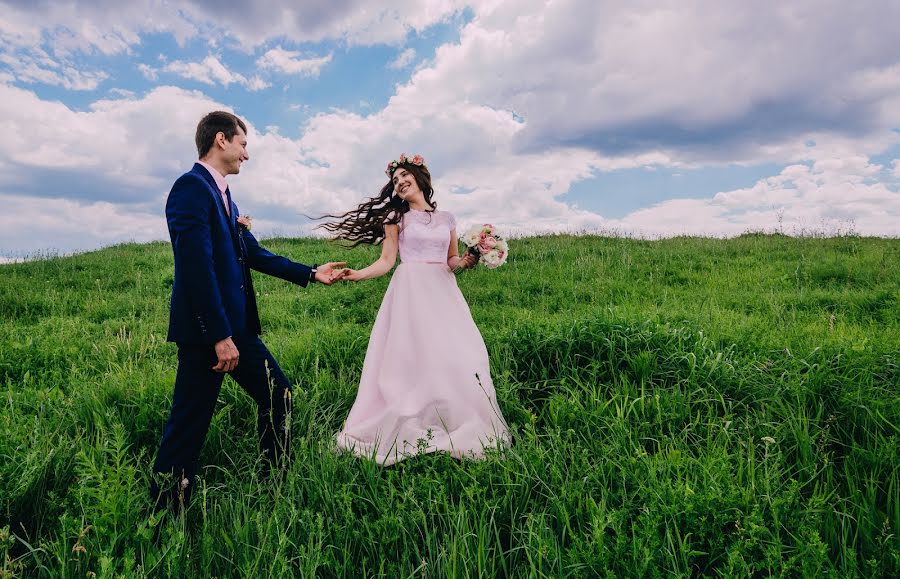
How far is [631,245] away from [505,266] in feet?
13.1

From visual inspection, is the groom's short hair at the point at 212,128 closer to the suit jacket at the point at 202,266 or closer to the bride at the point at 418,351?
the suit jacket at the point at 202,266

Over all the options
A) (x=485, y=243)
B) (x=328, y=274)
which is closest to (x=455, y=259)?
(x=485, y=243)

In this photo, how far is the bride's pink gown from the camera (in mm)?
4383

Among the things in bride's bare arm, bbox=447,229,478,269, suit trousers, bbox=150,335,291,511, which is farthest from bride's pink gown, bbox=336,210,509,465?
suit trousers, bbox=150,335,291,511

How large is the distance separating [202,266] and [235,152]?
1.04m

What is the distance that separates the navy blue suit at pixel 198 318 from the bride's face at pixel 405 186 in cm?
205

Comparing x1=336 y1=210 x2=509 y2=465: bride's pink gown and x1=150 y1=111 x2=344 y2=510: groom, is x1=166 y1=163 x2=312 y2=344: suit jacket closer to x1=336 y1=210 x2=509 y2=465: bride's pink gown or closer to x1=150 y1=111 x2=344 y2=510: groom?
x1=150 y1=111 x2=344 y2=510: groom

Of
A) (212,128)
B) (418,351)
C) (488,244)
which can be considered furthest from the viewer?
(488,244)

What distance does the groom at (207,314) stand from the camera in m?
3.61

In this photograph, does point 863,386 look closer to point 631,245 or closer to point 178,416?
point 178,416

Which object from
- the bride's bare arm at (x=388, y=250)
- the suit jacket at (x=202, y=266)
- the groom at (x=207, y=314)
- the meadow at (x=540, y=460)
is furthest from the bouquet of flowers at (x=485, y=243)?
the suit jacket at (x=202, y=266)

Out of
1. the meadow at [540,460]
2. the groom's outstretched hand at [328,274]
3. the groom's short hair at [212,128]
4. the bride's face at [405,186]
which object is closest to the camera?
the meadow at [540,460]

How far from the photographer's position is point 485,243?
17.7ft

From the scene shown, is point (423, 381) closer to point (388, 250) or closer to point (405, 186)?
point (388, 250)
